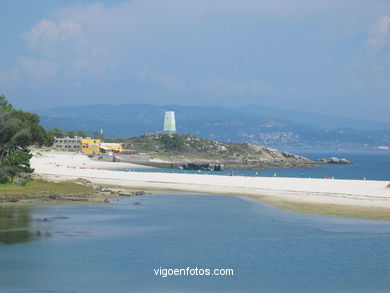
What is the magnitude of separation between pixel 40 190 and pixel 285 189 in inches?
867

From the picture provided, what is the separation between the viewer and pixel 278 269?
24.6 meters

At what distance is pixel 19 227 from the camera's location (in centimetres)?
3319

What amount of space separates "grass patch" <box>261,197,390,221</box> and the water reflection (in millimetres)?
17650

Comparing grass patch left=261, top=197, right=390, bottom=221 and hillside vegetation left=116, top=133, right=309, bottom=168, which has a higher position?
hillside vegetation left=116, top=133, right=309, bottom=168

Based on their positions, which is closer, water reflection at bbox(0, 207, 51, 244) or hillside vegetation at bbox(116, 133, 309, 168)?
water reflection at bbox(0, 207, 51, 244)

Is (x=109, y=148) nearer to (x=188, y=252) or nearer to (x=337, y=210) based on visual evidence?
(x=337, y=210)

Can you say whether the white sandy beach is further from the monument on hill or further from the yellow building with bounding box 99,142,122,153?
the monument on hill

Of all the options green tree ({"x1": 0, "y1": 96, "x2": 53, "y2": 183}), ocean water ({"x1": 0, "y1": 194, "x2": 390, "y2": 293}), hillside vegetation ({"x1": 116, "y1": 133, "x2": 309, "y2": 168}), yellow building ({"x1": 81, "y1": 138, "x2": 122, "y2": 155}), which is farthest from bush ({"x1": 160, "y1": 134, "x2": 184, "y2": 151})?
ocean water ({"x1": 0, "y1": 194, "x2": 390, "y2": 293})

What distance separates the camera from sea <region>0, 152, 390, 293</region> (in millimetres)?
22312

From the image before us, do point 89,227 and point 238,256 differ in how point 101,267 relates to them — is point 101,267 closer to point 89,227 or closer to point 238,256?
point 238,256

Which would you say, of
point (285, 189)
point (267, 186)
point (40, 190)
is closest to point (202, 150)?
point (267, 186)

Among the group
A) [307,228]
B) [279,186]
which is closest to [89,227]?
[307,228]

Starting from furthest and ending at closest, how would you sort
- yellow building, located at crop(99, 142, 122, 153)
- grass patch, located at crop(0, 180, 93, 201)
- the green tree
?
yellow building, located at crop(99, 142, 122, 153) → the green tree → grass patch, located at crop(0, 180, 93, 201)

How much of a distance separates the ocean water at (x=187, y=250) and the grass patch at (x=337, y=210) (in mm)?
1688
